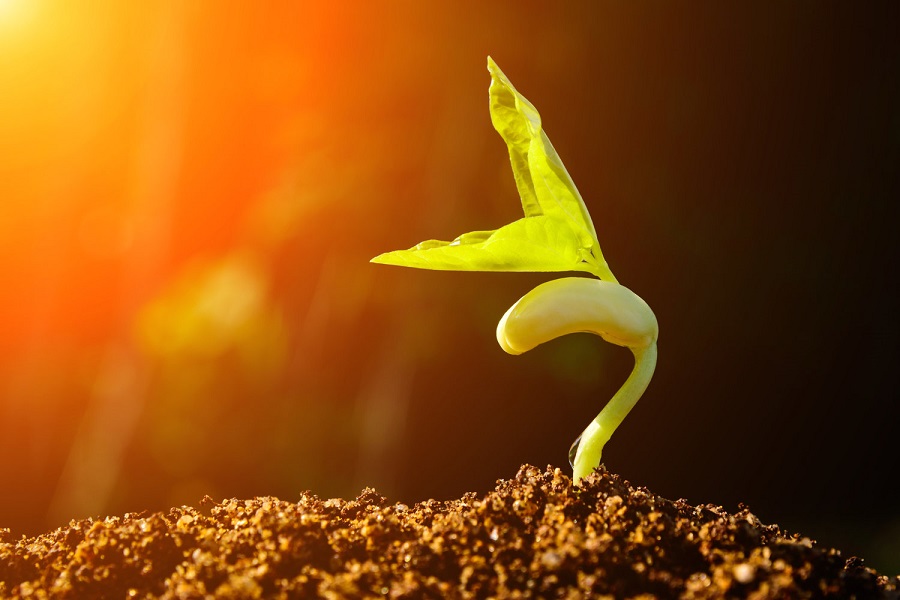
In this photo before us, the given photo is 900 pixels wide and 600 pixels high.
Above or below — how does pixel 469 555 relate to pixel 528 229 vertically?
below

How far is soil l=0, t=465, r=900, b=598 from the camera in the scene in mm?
564

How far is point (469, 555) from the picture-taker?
615mm

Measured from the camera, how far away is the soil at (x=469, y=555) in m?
0.56

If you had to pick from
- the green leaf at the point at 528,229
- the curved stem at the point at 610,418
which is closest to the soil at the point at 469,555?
the curved stem at the point at 610,418

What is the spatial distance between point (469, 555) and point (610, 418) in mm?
247

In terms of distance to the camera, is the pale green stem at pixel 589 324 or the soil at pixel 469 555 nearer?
the soil at pixel 469 555

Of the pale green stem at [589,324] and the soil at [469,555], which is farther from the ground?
the pale green stem at [589,324]

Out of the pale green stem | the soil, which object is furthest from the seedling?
the soil

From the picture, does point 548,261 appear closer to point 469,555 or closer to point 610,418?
point 610,418

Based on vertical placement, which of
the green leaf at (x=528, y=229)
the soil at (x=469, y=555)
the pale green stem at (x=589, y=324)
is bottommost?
the soil at (x=469, y=555)

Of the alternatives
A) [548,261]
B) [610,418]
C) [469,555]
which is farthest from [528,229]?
[469,555]

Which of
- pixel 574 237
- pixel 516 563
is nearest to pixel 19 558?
pixel 516 563

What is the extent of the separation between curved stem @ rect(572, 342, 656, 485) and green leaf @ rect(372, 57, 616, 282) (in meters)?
0.10

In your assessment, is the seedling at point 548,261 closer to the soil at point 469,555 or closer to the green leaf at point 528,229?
the green leaf at point 528,229
